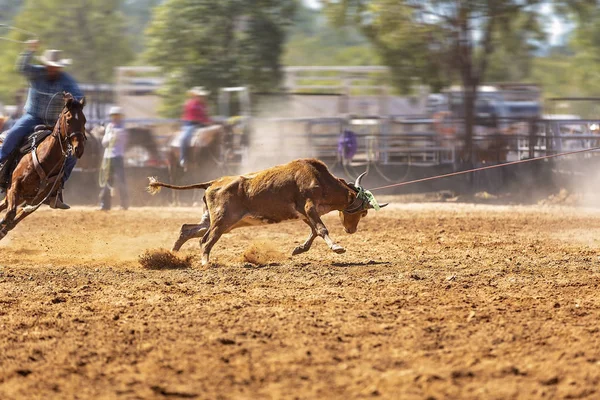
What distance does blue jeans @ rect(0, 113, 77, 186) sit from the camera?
11.1 metres

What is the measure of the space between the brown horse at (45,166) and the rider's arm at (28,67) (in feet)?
2.16

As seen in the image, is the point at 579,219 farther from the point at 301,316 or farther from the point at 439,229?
the point at 301,316

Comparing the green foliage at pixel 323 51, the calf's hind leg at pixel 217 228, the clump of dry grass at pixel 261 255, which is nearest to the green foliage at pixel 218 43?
the clump of dry grass at pixel 261 255

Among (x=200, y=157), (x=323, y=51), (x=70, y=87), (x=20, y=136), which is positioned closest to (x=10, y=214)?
(x=20, y=136)

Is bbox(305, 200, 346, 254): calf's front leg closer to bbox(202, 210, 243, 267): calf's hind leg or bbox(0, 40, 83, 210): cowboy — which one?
bbox(202, 210, 243, 267): calf's hind leg

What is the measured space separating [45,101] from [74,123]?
1098mm

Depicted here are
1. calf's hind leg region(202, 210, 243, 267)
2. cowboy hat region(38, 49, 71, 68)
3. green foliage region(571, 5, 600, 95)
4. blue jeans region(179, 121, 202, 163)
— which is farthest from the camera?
green foliage region(571, 5, 600, 95)

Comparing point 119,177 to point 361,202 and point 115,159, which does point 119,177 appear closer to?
point 115,159

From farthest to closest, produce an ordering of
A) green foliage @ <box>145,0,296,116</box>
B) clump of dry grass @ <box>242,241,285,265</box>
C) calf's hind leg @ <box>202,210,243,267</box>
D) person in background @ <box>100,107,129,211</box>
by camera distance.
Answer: green foliage @ <box>145,0,296,116</box>, person in background @ <box>100,107,129,211</box>, clump of dry grass @ <box>242,241,285,265</box>, calf's hind leg @ <box>202,210,243,267</box>

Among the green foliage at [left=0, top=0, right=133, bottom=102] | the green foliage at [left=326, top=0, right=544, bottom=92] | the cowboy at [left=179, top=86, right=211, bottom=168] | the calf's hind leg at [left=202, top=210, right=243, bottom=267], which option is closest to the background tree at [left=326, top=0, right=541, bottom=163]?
the green foliage at [left=326, top=0, right=544, bottom=92]

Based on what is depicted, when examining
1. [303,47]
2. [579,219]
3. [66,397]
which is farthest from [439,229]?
[303,47]

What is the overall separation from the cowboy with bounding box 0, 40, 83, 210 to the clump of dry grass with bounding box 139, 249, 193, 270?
4.45ft

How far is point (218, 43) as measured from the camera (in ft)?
91.1

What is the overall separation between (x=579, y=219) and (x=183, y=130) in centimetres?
881
